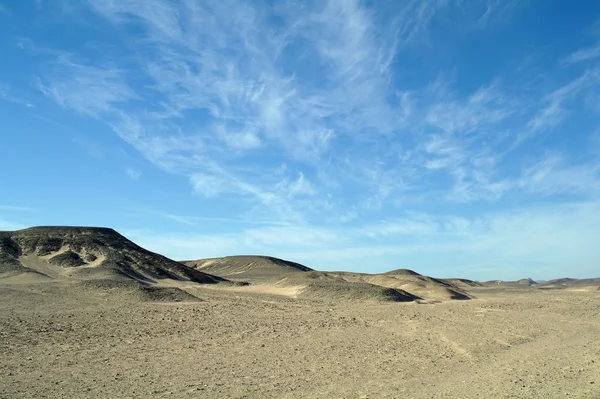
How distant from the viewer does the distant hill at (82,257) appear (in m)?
48.2

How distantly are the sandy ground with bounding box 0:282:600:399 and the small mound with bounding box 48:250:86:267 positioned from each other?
26506 millimetres

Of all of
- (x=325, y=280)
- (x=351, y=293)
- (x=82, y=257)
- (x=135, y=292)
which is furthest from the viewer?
(x=82, y=257)

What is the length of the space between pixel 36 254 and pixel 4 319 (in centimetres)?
3970

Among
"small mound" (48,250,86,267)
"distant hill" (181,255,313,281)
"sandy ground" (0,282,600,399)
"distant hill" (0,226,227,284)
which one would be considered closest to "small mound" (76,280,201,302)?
"sandy ground" (0,282,600,399)

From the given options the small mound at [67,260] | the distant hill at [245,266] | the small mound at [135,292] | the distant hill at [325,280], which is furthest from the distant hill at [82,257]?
the distant hill at [245,266]

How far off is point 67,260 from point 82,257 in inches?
126

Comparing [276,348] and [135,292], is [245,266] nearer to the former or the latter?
[135,292]

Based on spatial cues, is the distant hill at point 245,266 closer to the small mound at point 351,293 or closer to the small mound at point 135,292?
the small mound at point 351,293

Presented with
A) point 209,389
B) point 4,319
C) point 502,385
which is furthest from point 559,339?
point 4,319

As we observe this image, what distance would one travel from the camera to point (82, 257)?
57688mm

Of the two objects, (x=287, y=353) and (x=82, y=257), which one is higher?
(x=82, y=257)

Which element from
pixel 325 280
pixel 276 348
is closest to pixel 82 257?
pixel 325 280

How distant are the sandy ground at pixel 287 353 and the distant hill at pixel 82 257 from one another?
2086 centimetres

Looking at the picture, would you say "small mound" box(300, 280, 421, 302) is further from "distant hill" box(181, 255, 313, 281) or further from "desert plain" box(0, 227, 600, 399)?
"distant hill" box(181, 255, 313, 281)
